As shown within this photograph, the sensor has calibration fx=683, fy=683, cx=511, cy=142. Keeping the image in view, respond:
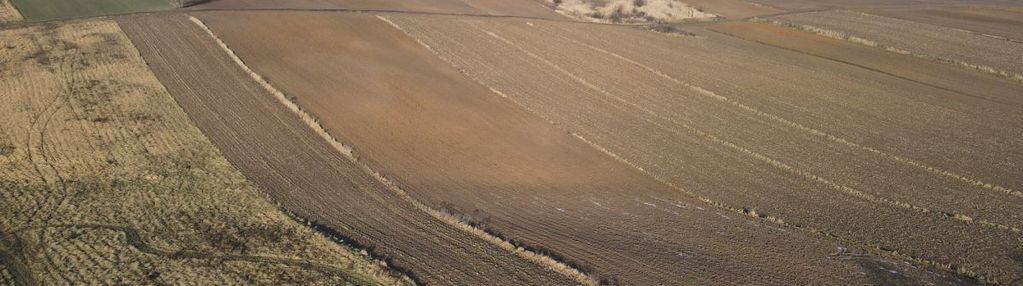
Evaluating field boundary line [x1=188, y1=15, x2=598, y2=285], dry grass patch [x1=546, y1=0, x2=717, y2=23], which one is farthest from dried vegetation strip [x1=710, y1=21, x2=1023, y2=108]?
field boundary line [x1=188, y1=15, x2=598, y2=285]

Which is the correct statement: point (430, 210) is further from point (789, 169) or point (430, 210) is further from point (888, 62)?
point (888, 62)

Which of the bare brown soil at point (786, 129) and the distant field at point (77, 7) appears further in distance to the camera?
the distant field at point (77, 7)

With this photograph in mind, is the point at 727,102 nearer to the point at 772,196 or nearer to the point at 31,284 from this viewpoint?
the point at 772,196

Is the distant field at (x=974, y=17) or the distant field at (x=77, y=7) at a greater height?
the distant field at (x=974, y=17)

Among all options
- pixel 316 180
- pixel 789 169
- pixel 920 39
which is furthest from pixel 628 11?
pixel 316 180

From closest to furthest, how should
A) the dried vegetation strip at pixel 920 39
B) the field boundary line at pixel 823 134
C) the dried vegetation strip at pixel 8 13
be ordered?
the field boundary line at pixel 823 134 → the dried vegetation strip at pixel 8 13 → the dried vegetation strip at pixel 920 39

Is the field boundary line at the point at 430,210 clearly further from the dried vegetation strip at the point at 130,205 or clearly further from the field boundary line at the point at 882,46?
the field boundary line at the point at 882,46

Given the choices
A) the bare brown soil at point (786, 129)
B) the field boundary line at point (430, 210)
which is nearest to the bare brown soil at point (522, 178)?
the field boundary line at point (430, 210)

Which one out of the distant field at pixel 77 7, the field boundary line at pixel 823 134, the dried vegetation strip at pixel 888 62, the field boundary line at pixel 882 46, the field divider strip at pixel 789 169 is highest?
the field boundary line at pixel 882 46

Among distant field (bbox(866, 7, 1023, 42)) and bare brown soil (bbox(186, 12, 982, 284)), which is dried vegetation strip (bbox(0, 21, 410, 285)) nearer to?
bare brown soil (bbox(186, 12, 982, 284))
